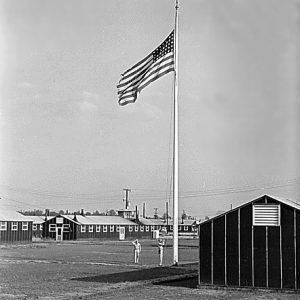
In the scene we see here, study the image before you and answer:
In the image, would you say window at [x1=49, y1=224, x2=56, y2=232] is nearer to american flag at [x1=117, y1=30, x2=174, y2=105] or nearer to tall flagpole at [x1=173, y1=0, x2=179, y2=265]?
tall flagpole at [x1=173, y1=0, x2=179, y2=265]

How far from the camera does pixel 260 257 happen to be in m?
20.1

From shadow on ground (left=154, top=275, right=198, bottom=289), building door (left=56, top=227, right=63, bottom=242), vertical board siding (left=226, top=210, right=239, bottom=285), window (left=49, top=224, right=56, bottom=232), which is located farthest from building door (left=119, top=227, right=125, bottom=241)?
vertical board siding (left=226, top=210, right=239, bottom=285)

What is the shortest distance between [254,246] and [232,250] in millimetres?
806

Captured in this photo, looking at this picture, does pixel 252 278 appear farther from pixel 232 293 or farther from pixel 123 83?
pixel 123 83

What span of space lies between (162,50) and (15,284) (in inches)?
564

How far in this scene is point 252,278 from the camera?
2016 cm

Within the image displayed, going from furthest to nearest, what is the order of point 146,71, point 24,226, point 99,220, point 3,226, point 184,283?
point 99,220 → point 24,226 → point 3,226 → point 146,71 → point 184,283

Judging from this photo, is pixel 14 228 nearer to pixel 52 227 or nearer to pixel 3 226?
pixel 3 226

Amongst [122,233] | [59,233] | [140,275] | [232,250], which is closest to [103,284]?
[140,275]

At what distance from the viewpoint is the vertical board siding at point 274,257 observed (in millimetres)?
19812

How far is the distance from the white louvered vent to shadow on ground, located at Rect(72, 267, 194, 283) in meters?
6.08

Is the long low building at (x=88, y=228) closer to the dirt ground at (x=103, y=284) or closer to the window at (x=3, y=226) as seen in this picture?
the window at (x=3, y=226)

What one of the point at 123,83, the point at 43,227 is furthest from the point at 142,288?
the point at 43,227

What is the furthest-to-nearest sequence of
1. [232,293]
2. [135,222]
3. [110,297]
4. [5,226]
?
1. [135,222]
2. [5,226]
3. [232,293]
4. [110,297]
